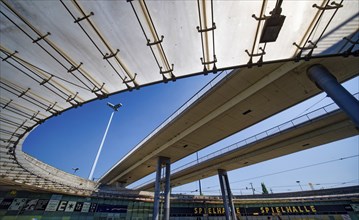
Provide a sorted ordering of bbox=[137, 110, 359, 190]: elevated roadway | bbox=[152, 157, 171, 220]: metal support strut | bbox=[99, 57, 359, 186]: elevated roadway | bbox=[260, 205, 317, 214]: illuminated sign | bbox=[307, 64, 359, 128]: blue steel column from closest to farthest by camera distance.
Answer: bbox=[307, 64, 359, 128]: blue steel column → bbox=[99, 57, 359, 186]: elevated roadway → bbox=[137, 110, 359, 190]: elevated roadway → bbox=[152, 157, 171, 220]: metal support strut → bbox=[260, 205, 317, 214]: illuminated sign

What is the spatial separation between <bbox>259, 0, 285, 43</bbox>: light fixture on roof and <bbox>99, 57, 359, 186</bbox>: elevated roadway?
715cm

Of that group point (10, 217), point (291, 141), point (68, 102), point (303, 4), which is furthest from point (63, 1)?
point (10, 217)

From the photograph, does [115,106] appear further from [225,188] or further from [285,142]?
[285,142]

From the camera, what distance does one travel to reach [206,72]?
189 inches

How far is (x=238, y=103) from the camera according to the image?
1393 centimetres

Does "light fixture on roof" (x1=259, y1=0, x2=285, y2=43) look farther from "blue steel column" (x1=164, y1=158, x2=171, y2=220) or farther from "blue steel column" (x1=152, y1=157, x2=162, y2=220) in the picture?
"blue steel column" (x1=164, y1=158, x2=171, y2=220)

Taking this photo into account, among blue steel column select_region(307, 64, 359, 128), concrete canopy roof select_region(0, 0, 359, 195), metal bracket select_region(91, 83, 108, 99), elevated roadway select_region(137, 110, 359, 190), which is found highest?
elevated roadway select_region(137, 110, 359, 190)

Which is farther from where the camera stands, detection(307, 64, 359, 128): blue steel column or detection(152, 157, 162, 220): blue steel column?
detection(152, 157, 162, 220): blue steel column

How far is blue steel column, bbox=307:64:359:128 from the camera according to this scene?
6888 mm

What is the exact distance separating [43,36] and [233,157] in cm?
2726

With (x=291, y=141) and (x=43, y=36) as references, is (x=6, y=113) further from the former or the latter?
(x=291, y=141)

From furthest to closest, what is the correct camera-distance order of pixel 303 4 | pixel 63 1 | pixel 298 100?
pixel 298 100 → pixel 303 4 → pixel 63 1

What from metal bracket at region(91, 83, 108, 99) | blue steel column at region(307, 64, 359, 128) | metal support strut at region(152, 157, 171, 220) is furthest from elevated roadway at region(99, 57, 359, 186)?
metal bracket at region(91, 83, 108, 99)

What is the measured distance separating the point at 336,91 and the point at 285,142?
49.5 ft
